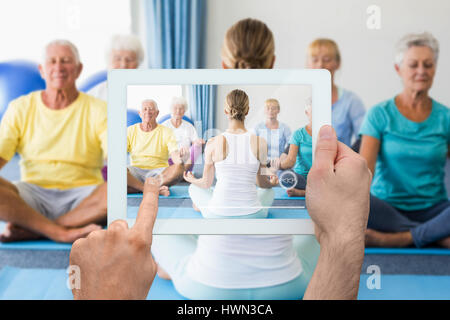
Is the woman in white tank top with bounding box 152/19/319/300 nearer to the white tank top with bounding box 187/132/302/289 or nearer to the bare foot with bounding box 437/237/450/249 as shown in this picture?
the white tank top with bounding box 187/132/302/289

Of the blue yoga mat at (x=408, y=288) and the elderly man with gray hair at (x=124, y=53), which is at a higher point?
the elderly man with gray hair at (x=124, y=53)

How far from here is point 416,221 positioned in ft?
4.93

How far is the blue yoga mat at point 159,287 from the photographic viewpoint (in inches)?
37.9

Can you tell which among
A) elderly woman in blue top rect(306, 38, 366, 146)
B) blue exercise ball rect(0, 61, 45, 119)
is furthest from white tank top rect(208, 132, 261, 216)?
blue exercise ball rect(0, 61, 45, 119)

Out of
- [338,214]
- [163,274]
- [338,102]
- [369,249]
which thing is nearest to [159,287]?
[163,274]

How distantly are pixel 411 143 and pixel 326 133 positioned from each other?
1223mm

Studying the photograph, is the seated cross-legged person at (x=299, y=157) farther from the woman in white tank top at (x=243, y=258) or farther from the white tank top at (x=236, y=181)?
the woman in white tank top at (x=243, y=258)

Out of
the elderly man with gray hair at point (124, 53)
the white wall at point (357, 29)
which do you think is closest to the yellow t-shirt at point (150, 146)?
the elderly man with gray hair at point (124, 53)

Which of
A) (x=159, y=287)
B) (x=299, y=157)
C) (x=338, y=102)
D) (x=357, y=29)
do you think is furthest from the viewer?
(x=357, y=29)

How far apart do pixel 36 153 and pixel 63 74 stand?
0.34m

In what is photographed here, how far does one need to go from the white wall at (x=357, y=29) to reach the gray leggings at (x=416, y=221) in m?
0.88

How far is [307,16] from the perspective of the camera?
218cm

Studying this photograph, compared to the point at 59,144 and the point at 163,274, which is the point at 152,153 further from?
the point at 59,144

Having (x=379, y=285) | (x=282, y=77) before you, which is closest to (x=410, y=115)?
(x=379, y=285)
